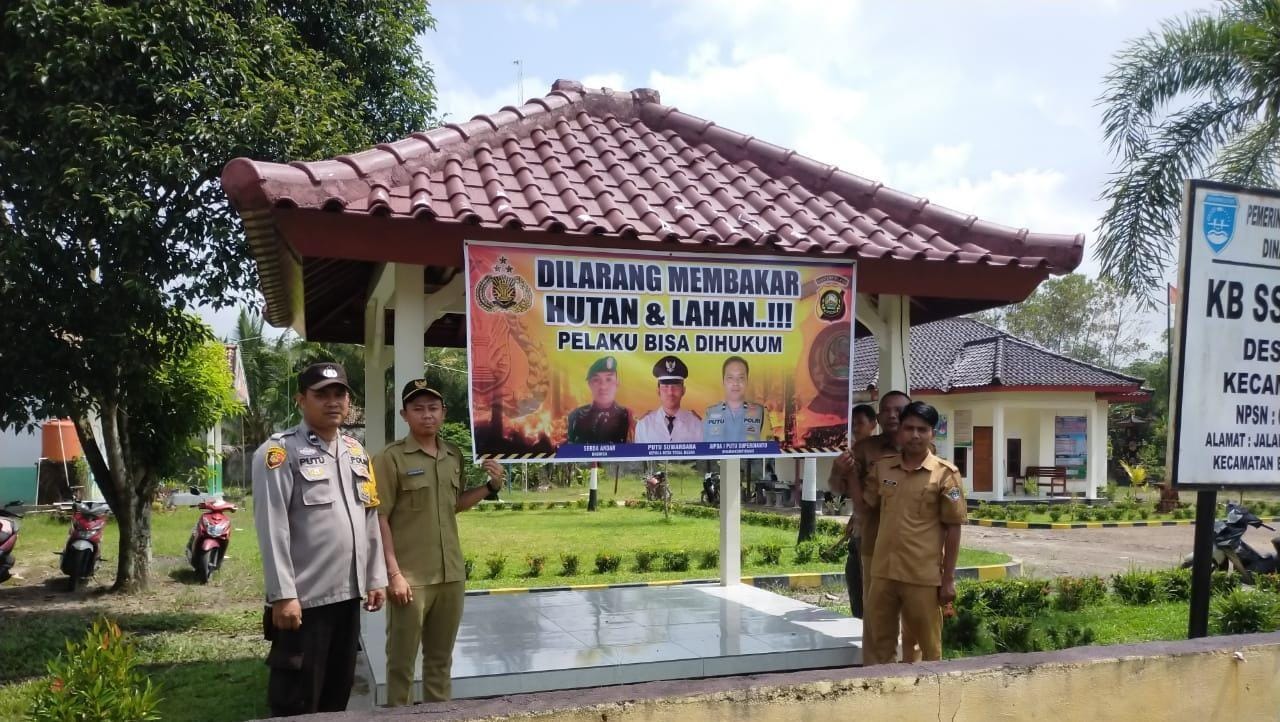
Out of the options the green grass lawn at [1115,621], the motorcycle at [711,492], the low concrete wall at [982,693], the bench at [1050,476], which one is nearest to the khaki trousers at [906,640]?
the low concrete wall at [982,693]

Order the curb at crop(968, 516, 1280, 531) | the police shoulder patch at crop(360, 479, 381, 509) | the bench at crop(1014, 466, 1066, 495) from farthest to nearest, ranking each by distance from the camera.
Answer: the bench at crop(1014, 466, 1066, 495)
the curb at crop(968, 516, 1280, 531)
the police shoulder patch at crop(360, 479, 381, 509)

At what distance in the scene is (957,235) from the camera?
235 inches

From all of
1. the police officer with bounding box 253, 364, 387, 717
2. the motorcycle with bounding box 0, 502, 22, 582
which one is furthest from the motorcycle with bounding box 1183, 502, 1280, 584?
the motorcycle with bounding box 0, 502, 22, 582

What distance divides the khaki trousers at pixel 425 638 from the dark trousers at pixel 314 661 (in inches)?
20.4

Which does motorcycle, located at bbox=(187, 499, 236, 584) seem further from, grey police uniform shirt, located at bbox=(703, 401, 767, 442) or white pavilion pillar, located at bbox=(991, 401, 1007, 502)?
white pavilion pillar, located at bbox=(991, 401, 1007, 502)

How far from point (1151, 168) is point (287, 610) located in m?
11.0

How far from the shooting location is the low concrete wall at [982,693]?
10.3ft

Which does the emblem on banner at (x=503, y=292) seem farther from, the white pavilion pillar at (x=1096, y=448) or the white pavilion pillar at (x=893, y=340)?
the white pavilion pillar at (x=1096, y=448)

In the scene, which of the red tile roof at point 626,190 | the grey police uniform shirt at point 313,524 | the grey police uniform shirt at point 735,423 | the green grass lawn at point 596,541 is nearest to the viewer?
the grey police uniform shirt at point 313,524

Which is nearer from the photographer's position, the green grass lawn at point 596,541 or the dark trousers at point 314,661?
the dark trousers at point 314,661

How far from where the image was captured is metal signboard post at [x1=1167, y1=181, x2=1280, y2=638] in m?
4.76

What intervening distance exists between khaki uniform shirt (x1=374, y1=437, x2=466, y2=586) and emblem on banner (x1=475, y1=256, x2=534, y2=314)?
82 cm

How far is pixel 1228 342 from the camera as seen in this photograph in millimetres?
4855

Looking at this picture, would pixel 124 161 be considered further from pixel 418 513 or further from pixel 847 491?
pixel 847 491
